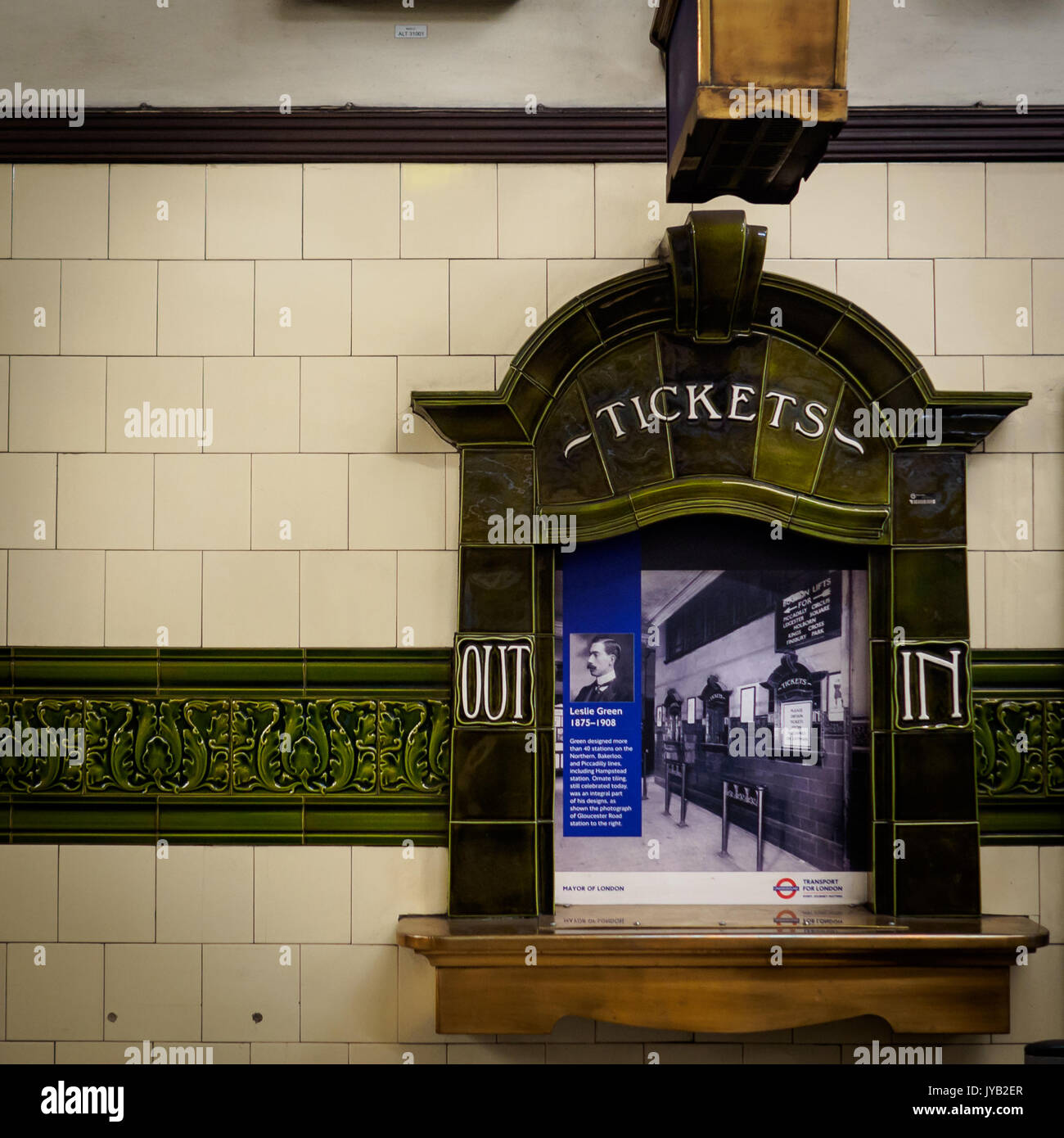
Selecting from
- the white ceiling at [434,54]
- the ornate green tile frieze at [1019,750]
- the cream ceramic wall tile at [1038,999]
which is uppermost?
the white ceiling at [434,54]

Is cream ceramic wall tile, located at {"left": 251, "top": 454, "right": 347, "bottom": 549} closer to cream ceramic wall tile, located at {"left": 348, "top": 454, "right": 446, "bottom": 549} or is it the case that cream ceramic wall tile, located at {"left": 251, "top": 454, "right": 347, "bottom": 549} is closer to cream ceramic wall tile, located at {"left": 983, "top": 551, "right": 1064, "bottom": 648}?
cream ceramic wall tile, located at {"left": 348, "top": 454, "right": 446, "bottom": 549}

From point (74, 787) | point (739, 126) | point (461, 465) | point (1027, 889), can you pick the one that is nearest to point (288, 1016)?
point (74, 787)

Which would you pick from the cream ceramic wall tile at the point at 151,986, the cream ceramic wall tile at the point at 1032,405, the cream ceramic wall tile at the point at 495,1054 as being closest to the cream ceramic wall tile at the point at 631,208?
the cream ceramic wall tile at the point at 1032,405

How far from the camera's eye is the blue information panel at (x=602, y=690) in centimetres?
332

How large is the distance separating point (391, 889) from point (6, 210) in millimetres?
2635

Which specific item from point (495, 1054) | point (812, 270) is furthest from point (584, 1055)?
point (812, 270)

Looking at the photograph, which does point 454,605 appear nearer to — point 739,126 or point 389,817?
point 389,817

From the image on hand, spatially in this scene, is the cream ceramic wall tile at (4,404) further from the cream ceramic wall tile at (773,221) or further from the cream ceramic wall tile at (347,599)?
the cream ceramic wall tile at (773,221)

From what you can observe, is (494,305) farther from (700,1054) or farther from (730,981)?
(700,1054)

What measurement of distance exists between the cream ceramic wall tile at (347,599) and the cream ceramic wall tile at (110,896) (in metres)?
0.91

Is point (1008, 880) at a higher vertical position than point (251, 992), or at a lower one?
higher

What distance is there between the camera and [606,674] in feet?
11.0

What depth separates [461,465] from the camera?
3293 millimetres
